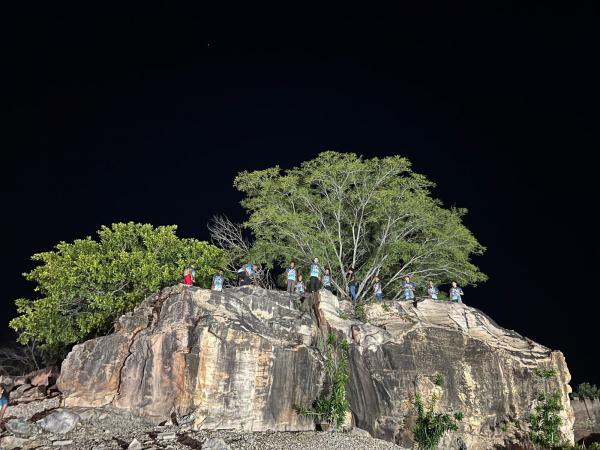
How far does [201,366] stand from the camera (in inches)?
772

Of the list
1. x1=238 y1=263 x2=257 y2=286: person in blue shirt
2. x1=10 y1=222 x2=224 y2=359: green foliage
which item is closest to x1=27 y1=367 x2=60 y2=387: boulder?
x1=10 y1=222 x2=224 y2=359: green foliage

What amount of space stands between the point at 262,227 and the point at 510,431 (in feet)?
57.1

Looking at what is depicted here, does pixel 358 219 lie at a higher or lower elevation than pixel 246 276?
higher

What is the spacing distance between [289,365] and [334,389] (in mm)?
2350

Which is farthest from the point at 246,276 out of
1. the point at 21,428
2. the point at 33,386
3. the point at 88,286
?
the point at 21,428

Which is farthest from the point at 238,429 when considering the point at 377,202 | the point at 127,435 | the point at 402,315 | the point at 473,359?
the point at 377,202

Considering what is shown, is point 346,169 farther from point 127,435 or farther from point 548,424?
point 127,435

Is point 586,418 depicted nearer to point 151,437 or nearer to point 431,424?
point 431,424

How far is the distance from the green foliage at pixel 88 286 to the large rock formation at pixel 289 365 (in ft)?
15.6

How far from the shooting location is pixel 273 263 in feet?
103

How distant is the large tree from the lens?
2955cm

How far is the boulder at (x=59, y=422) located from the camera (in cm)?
1748

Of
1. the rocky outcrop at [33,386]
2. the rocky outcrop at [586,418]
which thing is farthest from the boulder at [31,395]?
the rocky outcrop at [586,418]

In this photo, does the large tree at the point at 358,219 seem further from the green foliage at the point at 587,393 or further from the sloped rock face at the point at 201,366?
the green foliage at the point at 587,393
